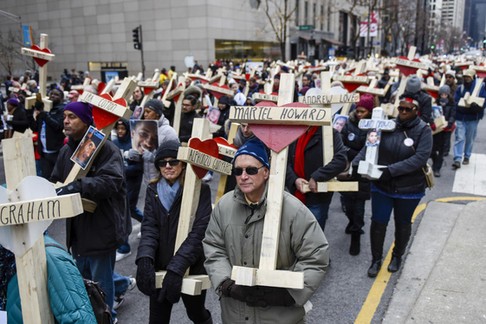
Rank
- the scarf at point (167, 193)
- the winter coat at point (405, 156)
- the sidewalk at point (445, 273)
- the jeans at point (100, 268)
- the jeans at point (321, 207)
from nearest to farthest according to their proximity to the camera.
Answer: the scarf at point (167, 193) < the jeans at point (100, 268) < the sidewalk at point (445, 273) < the winter coat at point (405, 156) < the jeans at point (321, 207)

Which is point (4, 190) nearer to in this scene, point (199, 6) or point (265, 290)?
point (265, 290)

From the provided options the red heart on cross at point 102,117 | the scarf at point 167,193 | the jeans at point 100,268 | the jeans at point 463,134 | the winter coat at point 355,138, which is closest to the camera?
the scarf at point 167,193

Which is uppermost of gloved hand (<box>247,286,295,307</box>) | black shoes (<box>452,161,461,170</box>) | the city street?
gloved hand (<box>247,286,295,307</box>)

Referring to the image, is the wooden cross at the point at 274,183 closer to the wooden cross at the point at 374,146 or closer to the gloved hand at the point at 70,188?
the gloved hand at the point at 70,188

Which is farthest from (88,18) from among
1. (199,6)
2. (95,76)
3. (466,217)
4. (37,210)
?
(37,210)

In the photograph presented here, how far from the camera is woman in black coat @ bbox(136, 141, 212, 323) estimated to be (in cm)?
299

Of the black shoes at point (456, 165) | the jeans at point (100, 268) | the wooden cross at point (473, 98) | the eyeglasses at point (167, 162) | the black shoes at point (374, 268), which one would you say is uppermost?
the wooden cross at point (473, 98)

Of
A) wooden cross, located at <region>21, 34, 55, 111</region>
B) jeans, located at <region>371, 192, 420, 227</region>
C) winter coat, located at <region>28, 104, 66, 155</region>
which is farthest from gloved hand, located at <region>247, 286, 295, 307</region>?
wooden cross, located at <region>21, 34, 55, 111</region>

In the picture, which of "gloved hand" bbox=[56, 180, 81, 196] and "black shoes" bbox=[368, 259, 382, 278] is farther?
"black shoes" bbox=[368, 259, 382, 278]

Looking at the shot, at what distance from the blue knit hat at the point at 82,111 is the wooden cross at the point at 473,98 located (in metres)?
7.57

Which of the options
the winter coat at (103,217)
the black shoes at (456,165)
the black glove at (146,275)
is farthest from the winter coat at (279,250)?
the black shoes at (456,165)

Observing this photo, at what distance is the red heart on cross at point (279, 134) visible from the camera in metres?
2.52

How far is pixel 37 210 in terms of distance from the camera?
181cm

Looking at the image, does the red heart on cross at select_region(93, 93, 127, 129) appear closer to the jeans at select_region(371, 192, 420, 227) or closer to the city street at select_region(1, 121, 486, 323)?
the city street at select_region(1, 121, 486, 323)
